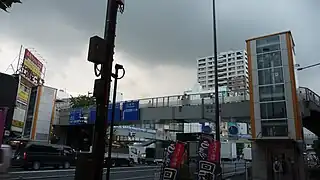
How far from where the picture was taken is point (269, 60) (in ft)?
69.3

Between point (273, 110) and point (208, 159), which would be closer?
point (208, 159)

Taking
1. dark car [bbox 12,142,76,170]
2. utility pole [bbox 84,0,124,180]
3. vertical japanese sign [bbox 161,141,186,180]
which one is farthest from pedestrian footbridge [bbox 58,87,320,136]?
utility pole [bbox 84,0,124,180]

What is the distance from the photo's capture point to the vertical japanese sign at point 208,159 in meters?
12.8

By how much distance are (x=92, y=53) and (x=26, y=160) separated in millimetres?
21109

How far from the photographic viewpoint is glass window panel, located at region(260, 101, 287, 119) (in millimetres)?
20062

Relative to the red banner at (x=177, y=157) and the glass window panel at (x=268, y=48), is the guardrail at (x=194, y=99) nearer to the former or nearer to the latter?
the glass window panel at (x=268, y=48)

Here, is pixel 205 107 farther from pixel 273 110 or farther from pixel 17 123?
pixel 17 123

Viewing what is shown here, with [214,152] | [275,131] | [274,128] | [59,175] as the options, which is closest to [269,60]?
[274,128]

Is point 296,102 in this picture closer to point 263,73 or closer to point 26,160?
point 263,73

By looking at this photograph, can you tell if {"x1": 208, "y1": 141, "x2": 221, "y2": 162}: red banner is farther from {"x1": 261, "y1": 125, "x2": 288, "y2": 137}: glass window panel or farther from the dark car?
the dark car

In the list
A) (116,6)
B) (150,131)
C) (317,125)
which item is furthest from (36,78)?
(116,6)

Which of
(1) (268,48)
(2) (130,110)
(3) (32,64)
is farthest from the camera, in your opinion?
(3) (32,64)

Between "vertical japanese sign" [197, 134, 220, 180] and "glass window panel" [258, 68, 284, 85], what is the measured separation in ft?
31.6

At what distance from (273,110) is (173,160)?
1020cm
